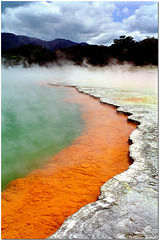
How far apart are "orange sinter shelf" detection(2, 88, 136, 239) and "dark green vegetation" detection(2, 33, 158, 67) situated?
60.9ft

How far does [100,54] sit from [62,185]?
25.3 m

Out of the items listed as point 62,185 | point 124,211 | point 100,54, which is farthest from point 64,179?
point 100,54

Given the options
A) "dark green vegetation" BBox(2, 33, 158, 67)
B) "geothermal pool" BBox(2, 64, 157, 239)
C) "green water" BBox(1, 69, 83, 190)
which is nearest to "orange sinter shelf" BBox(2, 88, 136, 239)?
"geothermal pool" BBox(2, 64, 157, 239)

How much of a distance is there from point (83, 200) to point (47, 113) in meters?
3.70

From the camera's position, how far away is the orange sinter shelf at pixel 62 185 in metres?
1.69

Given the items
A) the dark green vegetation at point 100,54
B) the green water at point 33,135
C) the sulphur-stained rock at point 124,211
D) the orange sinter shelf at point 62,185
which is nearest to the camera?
the sulphur-stained rock at point 124,211

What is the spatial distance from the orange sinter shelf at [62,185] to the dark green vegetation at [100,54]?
18.6 meters

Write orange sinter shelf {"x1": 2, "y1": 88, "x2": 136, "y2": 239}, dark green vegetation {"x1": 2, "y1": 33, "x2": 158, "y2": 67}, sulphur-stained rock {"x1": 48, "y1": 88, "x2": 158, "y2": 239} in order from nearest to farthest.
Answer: sulphur-stained rock {"x1": 48, "y1": 88, "x2": 158, "y2": 239}, orange sinter shelf {"x1": 2, "y1": 88, "x2": 136, "y2": 239}, dark green vegetation {"x1": 2, "y1": 33, "x2": 158, "y2": 67}

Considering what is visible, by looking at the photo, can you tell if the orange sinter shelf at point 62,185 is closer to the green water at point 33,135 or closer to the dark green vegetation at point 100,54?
the green water at point 33,135

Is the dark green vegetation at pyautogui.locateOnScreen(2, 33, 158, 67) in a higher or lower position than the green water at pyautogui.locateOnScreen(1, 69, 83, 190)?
higher

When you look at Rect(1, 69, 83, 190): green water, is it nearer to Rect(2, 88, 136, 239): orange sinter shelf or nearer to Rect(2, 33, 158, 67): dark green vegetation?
Rect(2, 88, 136, 239): orange sinter shelf

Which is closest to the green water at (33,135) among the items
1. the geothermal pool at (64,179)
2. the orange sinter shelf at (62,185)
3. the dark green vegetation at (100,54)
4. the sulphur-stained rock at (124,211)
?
the geothermal pool at (64,179)

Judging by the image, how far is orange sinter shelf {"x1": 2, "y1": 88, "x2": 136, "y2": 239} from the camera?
5.56ft

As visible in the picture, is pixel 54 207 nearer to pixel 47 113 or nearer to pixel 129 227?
pixel 129 227
